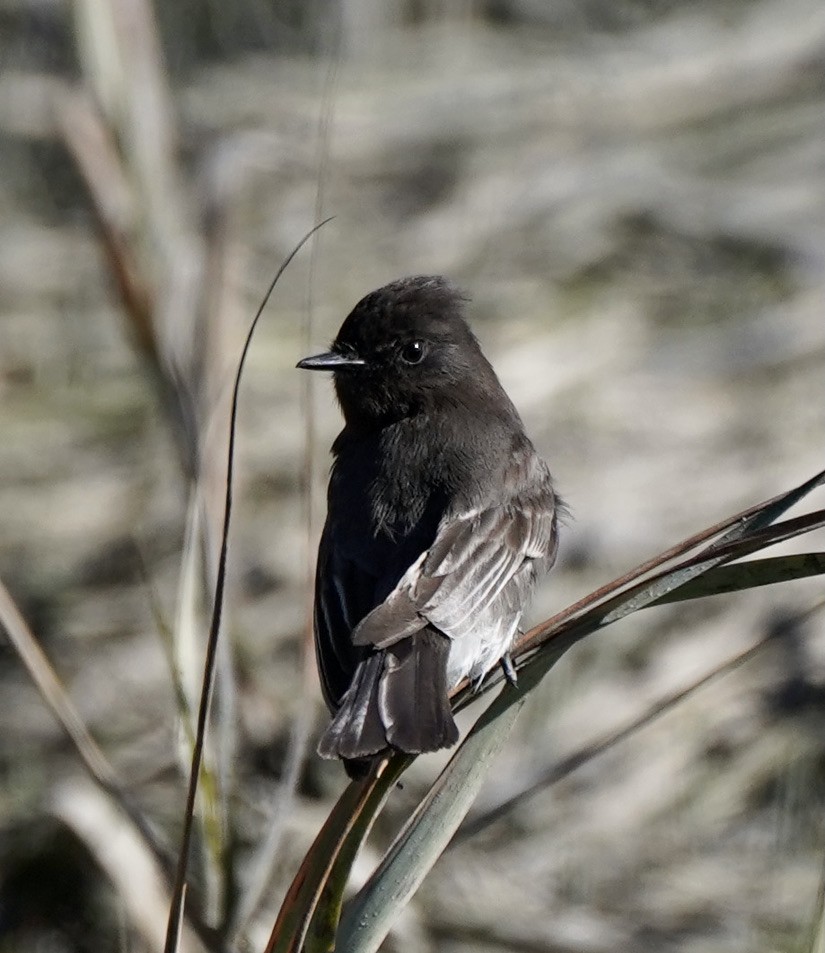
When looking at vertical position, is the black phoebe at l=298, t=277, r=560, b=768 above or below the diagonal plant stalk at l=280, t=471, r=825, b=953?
below

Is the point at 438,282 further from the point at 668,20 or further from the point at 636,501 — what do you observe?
the point at 668,20

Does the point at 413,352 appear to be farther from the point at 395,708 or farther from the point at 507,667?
the point at 395,708

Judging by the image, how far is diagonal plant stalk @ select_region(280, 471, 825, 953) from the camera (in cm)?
268

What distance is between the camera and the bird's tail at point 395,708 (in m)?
3.09

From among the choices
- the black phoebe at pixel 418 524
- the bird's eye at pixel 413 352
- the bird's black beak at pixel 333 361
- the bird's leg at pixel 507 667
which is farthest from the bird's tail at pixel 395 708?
the bird's eye at pixel 413 352

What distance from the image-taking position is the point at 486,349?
25.9 ft

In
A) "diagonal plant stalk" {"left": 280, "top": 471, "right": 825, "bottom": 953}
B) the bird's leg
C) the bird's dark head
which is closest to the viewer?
"diagonal plant stalk" {"left": 280, "top": 471, "right": 825, "bottom": 953}

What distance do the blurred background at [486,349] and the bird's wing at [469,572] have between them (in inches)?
9.1

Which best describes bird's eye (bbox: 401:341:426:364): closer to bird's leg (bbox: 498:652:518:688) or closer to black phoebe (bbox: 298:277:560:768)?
black phoebe (bbox: 298:277:560:768)

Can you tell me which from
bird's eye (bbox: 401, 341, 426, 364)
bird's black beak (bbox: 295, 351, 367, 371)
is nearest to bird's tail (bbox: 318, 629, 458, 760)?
bird's black beak (bbox: 295, 351, 367, 371)

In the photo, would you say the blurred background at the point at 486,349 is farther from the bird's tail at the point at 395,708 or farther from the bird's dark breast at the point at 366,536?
the bird's tail at the point at 395,708

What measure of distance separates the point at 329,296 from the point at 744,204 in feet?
7.19

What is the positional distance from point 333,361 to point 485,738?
1.78 metres

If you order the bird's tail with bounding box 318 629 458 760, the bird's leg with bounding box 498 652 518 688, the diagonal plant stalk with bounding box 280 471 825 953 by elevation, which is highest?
the diagonal plant stalk with bounding box 280 471 825 953
